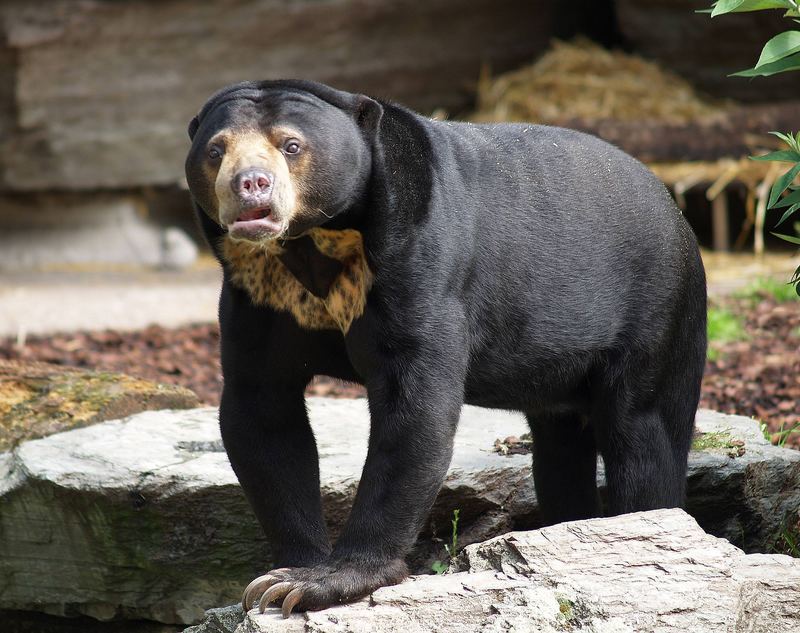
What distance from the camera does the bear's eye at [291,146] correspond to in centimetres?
358

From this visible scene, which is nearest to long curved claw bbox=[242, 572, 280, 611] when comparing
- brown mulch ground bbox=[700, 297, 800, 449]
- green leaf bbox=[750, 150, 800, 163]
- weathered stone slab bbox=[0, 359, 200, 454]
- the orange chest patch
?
the orange chest patch

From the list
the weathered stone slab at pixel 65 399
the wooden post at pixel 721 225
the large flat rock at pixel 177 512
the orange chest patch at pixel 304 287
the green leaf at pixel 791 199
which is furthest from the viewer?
the wooden post at pixel 721 225

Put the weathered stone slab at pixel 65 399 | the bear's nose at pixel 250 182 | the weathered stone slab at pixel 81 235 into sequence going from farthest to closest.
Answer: the weathered stone slab at pixel 81 235 → the weathered stone slab at pixel 65 399 → the bear's nose at pixel 250 182

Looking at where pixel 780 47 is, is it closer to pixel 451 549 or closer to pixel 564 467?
pixel 564 467

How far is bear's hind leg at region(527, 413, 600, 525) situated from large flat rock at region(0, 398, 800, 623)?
0.21 metres

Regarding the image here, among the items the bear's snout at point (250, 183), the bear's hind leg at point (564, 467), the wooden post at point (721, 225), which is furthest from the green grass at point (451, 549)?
the wooden post at point (721, 225)

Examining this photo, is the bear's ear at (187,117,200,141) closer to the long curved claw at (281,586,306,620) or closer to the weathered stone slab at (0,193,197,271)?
the long curved claw at (281,586,306,620)

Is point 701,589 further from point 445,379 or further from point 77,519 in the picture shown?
point 77,519

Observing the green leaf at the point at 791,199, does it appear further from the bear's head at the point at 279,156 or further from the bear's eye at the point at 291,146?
the bear's eye at the point at 291,146

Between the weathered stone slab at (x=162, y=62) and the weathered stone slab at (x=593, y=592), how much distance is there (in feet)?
27.6

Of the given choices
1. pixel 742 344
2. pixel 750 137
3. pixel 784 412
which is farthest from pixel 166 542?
pixel 750 137

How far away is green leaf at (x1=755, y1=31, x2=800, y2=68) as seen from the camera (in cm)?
360

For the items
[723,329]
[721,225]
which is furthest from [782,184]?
→ [721,225]

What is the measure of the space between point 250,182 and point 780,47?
157cm
